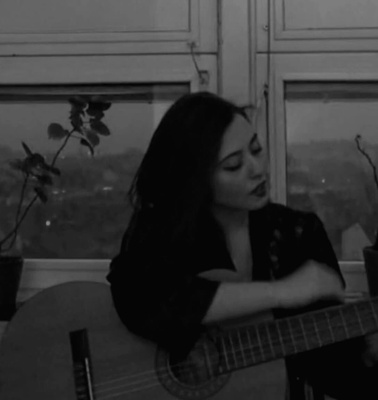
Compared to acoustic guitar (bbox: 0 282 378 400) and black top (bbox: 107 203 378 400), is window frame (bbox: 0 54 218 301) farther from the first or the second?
black top (bbox: 107 203 378 400)

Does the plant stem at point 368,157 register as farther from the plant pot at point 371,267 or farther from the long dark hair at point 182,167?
the long dark hair at point 182,167

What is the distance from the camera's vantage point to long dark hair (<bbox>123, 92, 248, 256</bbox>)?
145 cm

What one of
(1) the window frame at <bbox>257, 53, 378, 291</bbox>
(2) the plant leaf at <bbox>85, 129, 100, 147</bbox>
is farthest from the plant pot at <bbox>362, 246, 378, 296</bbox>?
(2) the plant leaf at <bbox>85, 129, 100, 147</bbox>

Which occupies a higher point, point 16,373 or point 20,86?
point 20,86

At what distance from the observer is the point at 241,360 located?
1430mm

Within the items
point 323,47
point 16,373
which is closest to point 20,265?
point 16,373

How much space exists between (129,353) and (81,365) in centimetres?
10

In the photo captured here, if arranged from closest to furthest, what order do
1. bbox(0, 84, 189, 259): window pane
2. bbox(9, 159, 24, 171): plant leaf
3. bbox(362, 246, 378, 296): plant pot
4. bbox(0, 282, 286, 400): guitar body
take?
1. bbox(0, 282, 286, 400): guitar body
2. bbox(362, 246, 378, 296): plant pot
3. bbox(9, 159, 24, 171): plant leaf
4. bbox(0, 84, 189, 259): window pane

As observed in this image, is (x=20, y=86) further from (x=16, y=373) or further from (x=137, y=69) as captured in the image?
(x=16, y=373)

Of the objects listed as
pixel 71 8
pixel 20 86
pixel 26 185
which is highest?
pixel 71 8

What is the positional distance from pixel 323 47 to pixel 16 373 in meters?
1.03

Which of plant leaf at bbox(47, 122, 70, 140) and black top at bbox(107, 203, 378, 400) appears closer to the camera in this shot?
black top at bbox(107, 203, 378, 400)

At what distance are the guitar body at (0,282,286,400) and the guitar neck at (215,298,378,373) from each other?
0.04 m

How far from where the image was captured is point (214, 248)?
1.49 m
